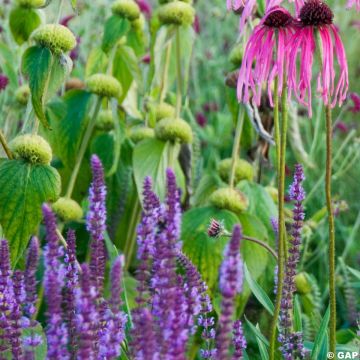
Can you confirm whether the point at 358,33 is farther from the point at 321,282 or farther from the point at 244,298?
the point at 244,298

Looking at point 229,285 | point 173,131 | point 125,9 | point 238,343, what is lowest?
point 238,343

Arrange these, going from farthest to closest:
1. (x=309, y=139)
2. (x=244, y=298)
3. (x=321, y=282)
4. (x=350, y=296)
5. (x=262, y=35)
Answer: (x=309, y=139) < (x=321, y=282) < (x=350, y=296) < (x=244, y=298) < (x=262, y=35)

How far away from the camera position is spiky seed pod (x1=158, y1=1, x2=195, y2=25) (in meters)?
2.00

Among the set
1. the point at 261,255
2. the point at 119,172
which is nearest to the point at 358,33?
the point at 119,172

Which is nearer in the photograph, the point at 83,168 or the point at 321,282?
the point at 83,168

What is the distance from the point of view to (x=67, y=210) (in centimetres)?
180

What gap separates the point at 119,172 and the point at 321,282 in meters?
0.76

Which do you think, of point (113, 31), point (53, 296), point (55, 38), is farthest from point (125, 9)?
point (53, 296)

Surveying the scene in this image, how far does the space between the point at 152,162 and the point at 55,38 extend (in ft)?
1.50

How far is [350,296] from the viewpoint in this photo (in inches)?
73.4

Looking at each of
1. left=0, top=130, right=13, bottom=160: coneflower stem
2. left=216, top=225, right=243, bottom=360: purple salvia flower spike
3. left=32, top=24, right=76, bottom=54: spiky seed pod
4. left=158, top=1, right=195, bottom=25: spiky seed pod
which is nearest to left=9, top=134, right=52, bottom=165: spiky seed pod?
left=0, top=130, right=13, bottom=160: coneflower stem

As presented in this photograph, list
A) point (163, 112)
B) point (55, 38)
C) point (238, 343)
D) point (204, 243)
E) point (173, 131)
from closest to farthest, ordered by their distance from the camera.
→ 1. point (238, 343)
2. point (55, 38)
3. point (204, 243)
4. point (173, 131)
5. point (163, 112)

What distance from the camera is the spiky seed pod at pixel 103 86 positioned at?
1.96m

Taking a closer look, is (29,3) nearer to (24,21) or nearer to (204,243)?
(24,21)
